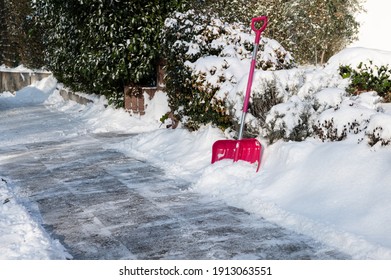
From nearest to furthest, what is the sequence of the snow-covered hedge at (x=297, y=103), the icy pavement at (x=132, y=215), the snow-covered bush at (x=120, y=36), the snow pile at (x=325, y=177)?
the icy pavement at (x=132, y=215) < the snow pile at (x=325, y=177) < the snow-covered hedge at (x=297, y=103) < the snow-covered bush at (x=120, y=36)

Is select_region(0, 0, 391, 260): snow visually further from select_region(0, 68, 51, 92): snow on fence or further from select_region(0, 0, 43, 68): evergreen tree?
select_region(0, 68, 51, 92): snow on fence

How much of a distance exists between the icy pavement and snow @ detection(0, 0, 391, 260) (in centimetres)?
20

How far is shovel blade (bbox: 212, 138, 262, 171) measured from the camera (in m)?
6.62

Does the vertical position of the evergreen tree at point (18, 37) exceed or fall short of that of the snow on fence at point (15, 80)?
it exceeds it

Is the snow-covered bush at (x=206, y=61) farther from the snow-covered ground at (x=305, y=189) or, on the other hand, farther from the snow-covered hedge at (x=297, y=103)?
the snow-covered ground at (x=305, y=189)

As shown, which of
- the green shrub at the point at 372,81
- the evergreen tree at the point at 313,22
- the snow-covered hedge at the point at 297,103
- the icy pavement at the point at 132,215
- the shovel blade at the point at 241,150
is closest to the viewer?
the icy pavement at the point at 132,215

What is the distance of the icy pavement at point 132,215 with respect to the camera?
431 cm

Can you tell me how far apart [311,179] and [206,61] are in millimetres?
3806

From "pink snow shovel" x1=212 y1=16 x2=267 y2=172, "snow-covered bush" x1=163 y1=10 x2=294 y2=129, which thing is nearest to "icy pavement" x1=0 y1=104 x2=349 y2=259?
"pink snow shovel" x1=212 y1=16 x2=267 y2=172

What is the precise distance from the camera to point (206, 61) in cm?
888

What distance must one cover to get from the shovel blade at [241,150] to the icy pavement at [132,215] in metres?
0.73

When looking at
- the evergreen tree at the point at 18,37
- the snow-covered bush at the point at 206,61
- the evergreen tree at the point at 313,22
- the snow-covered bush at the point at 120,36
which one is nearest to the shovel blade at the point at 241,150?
the snow-covered bush at the point at 206,61
